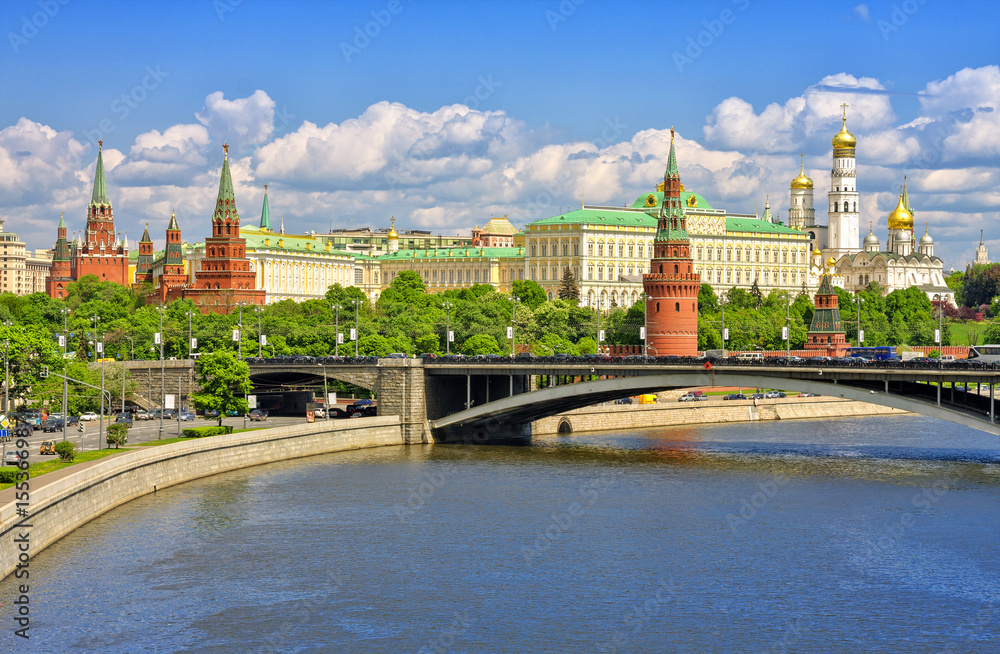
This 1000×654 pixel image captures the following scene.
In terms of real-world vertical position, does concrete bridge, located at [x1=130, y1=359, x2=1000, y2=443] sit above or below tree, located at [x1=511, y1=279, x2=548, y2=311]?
below

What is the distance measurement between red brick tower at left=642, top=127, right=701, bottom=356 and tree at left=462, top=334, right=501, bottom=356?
13.7 m

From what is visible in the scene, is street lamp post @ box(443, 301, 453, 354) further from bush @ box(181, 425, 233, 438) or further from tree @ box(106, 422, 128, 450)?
tree @ box(106, 422, 128, 450)

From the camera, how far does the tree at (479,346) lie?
377ft

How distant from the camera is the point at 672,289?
391 feet

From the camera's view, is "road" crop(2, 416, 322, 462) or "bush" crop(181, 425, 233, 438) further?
"bush" crop(181, 425, 233, 438)

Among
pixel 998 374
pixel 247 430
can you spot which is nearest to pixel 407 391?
pixel 247 430

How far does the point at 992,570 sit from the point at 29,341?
2423 inches

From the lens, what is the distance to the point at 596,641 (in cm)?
3734

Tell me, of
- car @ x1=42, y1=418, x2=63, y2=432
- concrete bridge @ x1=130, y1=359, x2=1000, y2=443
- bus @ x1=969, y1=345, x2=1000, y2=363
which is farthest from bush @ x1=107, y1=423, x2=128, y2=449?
bus @ x1=969, y1=345, x2=1000, y2=363

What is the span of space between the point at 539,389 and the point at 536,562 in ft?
126

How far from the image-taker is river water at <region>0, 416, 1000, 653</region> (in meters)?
37.8

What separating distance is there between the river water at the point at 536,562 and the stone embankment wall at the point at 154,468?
2.90 feet

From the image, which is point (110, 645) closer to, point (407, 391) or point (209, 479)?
point (209, 479)

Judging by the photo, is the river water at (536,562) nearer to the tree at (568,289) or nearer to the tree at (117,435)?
the tree at (117,435)
